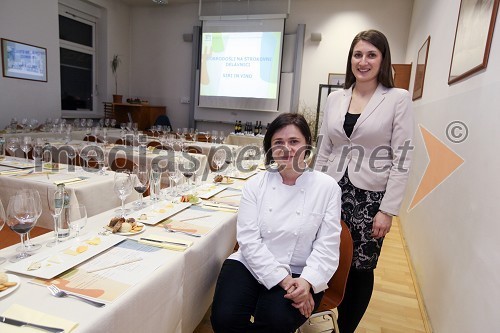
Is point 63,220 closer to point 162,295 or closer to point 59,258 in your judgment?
point 59,258

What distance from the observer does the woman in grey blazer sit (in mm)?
1485

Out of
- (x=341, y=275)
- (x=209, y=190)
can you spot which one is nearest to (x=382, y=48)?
(x=341, y=275)

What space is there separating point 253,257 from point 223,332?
33cm

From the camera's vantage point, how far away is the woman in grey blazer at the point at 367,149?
4.87 ft

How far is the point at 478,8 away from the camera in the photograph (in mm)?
1946

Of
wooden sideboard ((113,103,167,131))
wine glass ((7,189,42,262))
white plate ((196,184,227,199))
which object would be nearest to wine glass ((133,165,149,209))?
white plate ((196,184,227,199))

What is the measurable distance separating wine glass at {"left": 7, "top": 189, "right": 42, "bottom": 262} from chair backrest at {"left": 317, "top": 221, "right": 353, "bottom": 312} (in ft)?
4.16

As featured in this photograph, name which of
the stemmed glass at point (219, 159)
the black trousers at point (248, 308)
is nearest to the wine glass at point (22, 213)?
the black trousers at point (248, 308)

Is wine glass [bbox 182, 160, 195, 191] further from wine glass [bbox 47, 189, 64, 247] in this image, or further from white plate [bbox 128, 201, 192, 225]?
wine glass [bbox 47, 189, 64, 247]

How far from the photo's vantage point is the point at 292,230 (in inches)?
55.6

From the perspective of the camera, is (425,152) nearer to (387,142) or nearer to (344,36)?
(387,142)

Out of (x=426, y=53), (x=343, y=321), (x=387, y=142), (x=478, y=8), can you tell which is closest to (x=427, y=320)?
(x=343, y=321)

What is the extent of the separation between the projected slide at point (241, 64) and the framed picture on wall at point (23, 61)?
3.05 meters

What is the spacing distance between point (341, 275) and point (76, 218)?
1.20 metres
